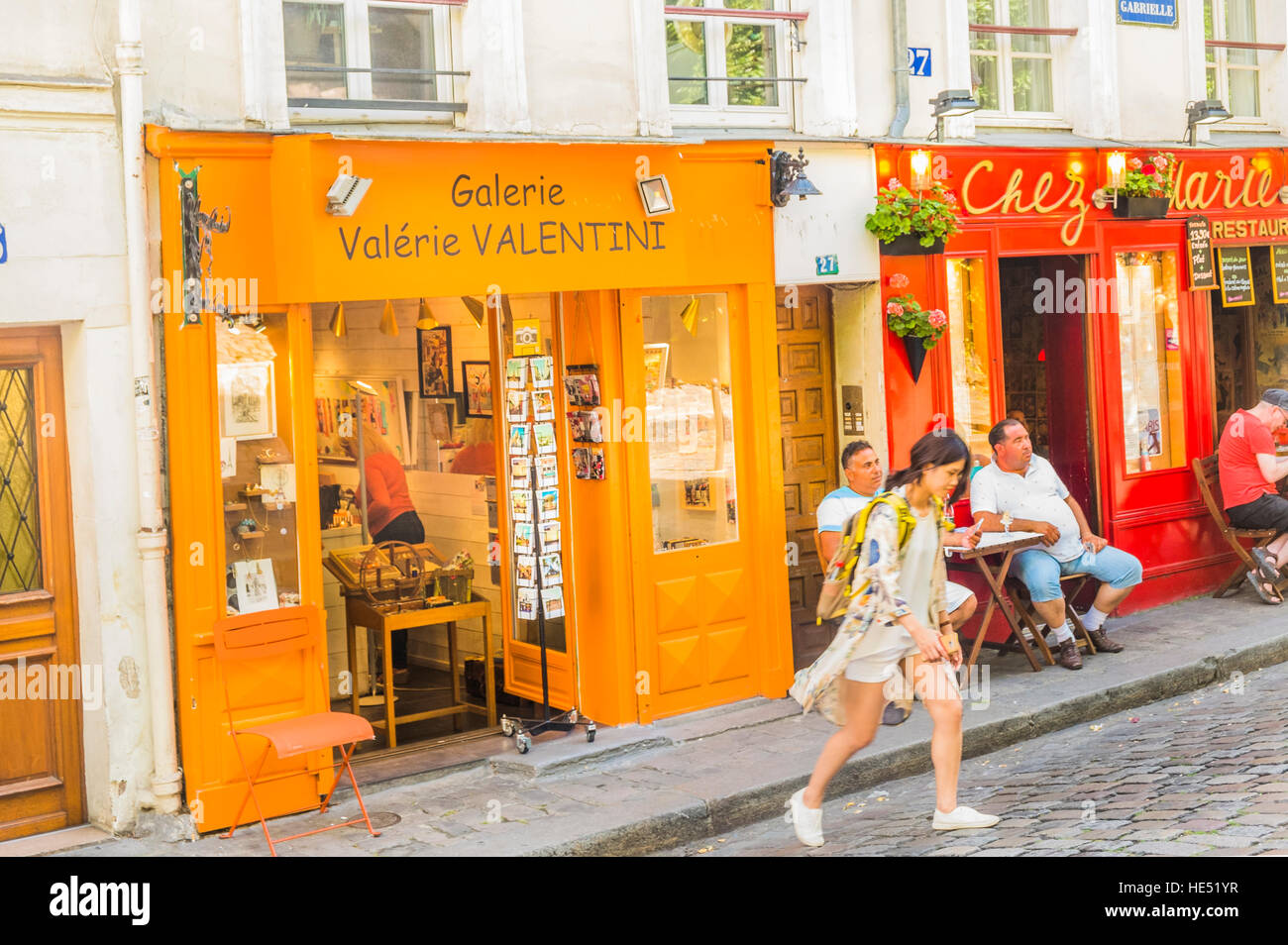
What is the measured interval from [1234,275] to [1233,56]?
1.98 metres

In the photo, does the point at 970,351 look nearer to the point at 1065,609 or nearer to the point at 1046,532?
the point at 1046,532

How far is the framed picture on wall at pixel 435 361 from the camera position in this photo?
33.4 ft

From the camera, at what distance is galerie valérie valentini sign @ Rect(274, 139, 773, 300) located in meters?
7.16

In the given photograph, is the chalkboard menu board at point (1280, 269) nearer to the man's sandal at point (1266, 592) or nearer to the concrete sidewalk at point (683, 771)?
the man's sandal at point (1266, 592)

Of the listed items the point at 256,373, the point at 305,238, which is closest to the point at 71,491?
the point at 256,373

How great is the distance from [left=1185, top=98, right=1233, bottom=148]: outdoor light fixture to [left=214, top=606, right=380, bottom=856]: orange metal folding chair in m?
8.01

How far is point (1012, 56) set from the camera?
11.0 m

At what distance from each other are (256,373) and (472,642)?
338cm

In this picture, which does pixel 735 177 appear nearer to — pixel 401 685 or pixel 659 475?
pixel 659 475

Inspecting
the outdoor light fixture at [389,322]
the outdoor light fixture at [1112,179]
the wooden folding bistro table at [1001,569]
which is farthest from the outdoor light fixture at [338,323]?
the outdoor light fixture at [1112,179]

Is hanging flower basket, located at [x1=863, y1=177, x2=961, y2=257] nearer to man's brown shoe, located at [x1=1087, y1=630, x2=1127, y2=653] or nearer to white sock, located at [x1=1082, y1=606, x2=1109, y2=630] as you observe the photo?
white sock, located at [x1=1082, y1=606, x2=1109, y2=630]

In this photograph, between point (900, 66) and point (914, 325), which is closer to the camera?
point (914, 325)

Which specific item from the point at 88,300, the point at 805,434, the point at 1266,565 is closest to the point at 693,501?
the point at 805,434

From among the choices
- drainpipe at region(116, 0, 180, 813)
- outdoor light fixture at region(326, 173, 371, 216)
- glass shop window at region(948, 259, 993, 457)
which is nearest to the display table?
drainpipe at region(116, 0, 180, 813)
